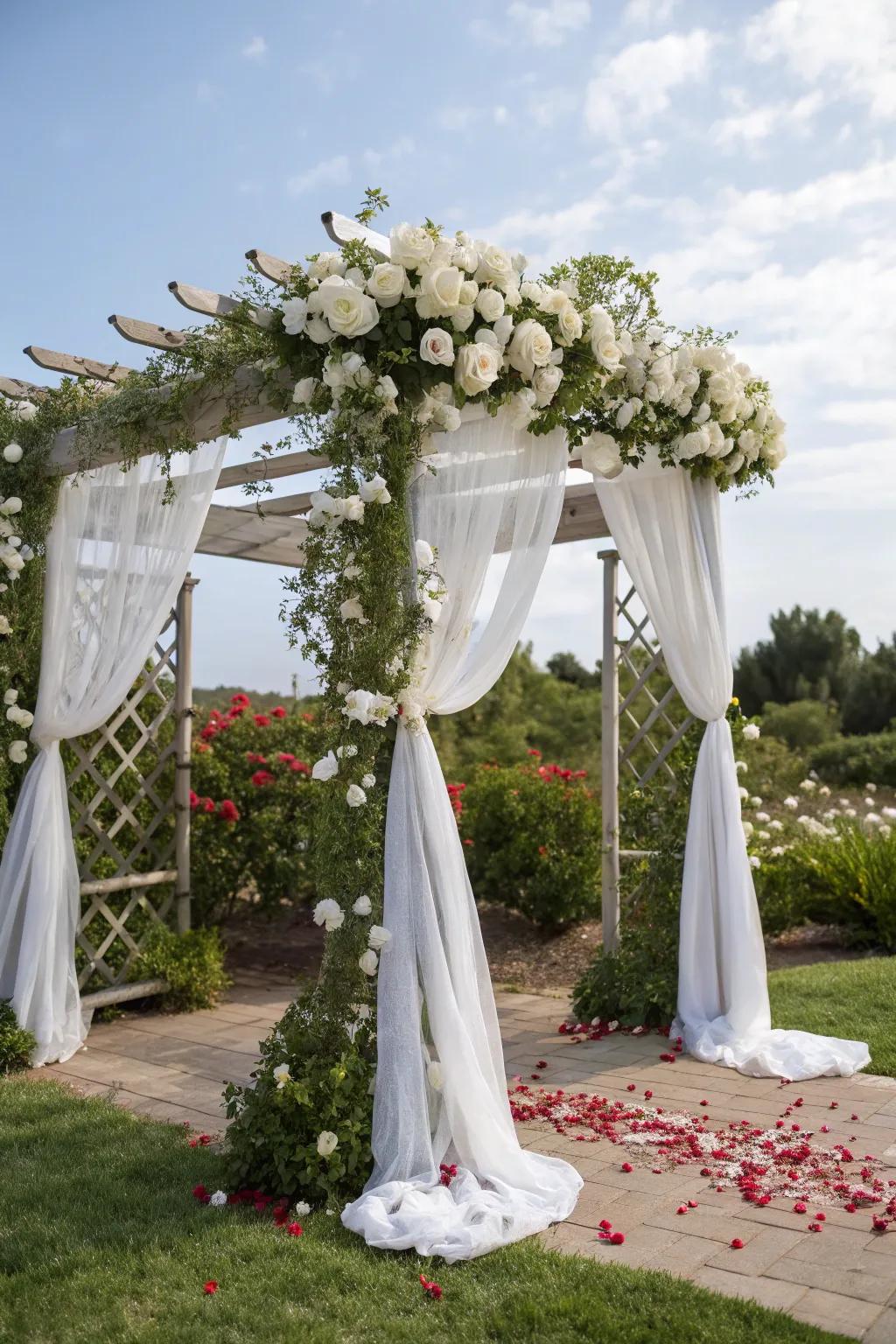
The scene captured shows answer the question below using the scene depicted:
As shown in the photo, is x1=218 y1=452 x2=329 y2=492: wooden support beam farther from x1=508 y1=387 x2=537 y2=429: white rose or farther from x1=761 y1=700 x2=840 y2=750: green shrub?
x1=761 y1=700 x2=840 y2=750: green shrub

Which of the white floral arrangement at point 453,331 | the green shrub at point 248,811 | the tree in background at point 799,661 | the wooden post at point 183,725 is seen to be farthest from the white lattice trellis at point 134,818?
the tree in background at point 799,661

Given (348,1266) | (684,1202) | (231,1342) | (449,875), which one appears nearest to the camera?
(231,1342)

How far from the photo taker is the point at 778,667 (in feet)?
48.4

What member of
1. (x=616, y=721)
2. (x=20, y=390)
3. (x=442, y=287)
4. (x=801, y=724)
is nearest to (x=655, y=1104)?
(x=616, y=721)

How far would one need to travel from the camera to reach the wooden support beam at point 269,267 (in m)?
3.22

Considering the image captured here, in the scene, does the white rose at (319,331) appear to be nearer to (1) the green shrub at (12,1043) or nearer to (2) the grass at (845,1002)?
(1) the green shrub at (12,1043)

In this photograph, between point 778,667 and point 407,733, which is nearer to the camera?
point 407,733

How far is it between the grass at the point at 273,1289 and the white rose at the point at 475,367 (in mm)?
2211

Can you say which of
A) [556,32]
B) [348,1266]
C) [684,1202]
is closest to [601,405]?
[556,32]

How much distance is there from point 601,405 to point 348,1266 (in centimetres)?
278

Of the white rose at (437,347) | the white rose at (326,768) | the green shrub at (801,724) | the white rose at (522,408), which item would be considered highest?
the white rose at (437,347)

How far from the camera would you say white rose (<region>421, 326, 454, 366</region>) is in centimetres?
302

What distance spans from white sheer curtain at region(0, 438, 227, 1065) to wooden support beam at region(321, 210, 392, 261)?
1.29m

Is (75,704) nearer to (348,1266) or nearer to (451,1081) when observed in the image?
(451,1081)
